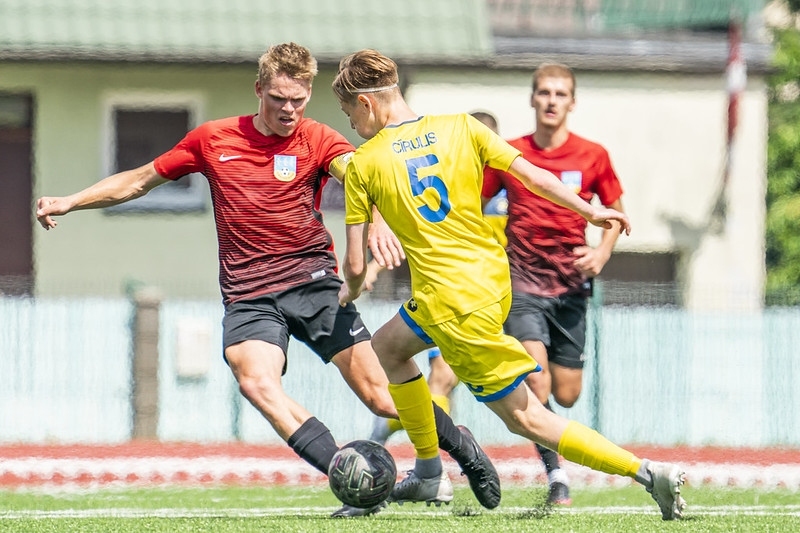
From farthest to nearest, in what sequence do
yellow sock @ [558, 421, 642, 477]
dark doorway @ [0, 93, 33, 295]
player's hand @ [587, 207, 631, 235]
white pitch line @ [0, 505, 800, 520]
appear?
dark doorway @ [0, 93, 33, 295]
white pitch line @ [0, 505, 800, 520]
yellow sock @ [558, 421, 642, 477]
player's hand @ [587, 207, 631, 235]

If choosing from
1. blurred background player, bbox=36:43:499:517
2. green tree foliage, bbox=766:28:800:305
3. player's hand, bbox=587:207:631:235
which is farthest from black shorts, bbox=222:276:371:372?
green tree foliage, bbox=766:28:800:305

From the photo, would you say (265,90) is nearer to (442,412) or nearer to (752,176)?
(442,412)

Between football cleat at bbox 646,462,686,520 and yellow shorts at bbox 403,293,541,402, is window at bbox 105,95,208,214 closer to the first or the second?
yellow shorts at bbox 403,293,541,402

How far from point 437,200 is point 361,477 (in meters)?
1.27

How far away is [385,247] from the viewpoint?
21.7 ft

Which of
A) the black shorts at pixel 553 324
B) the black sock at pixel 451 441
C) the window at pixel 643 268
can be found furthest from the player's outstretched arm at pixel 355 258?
the window at pixel 643 268

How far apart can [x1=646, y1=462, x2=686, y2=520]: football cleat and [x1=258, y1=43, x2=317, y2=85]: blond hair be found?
8.13 feet

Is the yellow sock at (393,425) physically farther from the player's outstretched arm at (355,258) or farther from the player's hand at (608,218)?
the player's hand at (608,218)

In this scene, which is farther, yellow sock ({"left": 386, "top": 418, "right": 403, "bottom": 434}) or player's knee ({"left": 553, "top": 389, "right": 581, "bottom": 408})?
player's knee ({"left": 553, "top": 389, "right": 581, "bottom": 408})

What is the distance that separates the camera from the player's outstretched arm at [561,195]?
19.9ft

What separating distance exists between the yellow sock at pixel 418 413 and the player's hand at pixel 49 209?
73.3 inches

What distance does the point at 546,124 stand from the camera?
8344mm

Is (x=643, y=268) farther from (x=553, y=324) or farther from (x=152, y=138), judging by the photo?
(x=553, y=324)

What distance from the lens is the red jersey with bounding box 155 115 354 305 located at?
7129 mm
